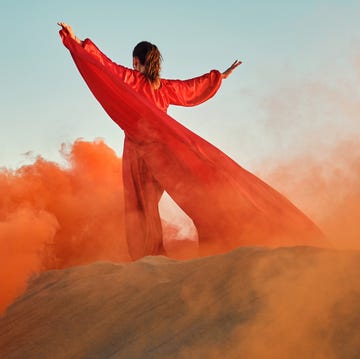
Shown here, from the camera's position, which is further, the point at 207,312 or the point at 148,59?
the point at 148,59

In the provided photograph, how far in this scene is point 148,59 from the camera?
5.51 m

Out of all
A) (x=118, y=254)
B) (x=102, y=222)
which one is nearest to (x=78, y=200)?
(x=102, y=222)

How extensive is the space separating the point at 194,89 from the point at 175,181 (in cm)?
143

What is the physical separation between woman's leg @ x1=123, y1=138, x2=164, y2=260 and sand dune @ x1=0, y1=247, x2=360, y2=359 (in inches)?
61.5

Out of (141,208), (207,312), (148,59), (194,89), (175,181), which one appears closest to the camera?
(207,312)

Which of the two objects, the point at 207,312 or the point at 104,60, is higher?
the point at 104,60

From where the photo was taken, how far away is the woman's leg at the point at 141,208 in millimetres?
5258

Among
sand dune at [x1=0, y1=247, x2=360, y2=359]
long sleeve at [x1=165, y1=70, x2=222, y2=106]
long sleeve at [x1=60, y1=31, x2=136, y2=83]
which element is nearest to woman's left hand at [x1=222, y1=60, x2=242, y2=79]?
long sleeve at [x1=165, y1=70, x2=222, y2=106]

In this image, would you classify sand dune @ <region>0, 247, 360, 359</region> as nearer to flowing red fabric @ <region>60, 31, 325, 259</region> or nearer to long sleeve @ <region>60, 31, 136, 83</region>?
flowing red fabric @ <region>60, 31, 325, 259</region>

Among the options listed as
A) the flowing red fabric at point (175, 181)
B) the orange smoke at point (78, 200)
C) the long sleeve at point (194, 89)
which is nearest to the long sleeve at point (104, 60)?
the flowing red fabric at point (175, 181)

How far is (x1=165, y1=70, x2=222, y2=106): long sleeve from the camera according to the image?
5801 mm

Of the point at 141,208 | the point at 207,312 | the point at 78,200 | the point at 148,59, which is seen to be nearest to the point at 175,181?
the point at 141,208

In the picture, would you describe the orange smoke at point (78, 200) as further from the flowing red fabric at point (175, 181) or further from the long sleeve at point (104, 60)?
the long sleeve at point (104, 60)

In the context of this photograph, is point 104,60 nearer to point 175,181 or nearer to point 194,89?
point 194,89
